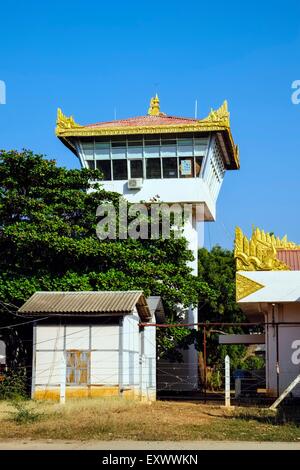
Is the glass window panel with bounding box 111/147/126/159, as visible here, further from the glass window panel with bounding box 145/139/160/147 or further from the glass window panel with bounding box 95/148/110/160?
the glass window panel with bounding box 145/139/160/147

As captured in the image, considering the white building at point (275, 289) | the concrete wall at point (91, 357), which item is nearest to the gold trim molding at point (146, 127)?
the white building at point (275, 289)

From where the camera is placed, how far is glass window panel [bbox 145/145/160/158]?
42906 mm

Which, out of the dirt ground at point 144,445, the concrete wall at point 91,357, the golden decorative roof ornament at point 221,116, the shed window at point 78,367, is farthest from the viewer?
the golden decorative roof ornament at point 221,116

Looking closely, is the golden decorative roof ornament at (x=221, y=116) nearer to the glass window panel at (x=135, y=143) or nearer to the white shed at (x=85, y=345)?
the glass window panel at (x=135, y=143)

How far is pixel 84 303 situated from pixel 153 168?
19619 millimetres

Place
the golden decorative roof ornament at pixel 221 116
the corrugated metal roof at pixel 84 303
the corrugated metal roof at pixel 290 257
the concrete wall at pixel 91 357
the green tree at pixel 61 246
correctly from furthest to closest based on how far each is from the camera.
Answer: the golden decorative roof ornament at pixel 221 116
the green tree at pixel 61 246
the corrugated metal roof at pixel 290 257
the corrugated metal roof at pixel 84 303
the concrete wall at pixel 91 357

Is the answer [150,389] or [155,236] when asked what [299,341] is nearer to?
[150,389]

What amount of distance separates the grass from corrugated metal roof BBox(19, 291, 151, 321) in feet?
10.9

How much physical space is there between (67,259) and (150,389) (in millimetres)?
6903

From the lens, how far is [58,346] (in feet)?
80.5

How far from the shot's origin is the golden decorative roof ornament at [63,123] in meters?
42.9

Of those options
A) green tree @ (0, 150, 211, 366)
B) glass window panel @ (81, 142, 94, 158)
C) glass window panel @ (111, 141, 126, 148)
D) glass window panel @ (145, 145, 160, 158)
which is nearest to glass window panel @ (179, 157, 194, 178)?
glass window panel @ (145, 145, 160, 158)

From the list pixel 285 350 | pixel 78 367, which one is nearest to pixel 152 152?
pixel 285 350
